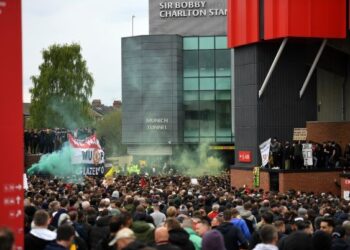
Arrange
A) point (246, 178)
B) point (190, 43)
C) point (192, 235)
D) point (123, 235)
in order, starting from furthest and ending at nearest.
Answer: point (190, 43)
point (246, 178)
point (192, 235)
point (123, 235)

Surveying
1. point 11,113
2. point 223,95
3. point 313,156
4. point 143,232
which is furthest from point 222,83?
point 11,113

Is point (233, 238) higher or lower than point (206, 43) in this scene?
lower

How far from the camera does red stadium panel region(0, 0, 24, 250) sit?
6414 mm

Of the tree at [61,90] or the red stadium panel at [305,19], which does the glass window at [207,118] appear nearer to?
the tree at [61,90]

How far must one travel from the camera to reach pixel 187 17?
6744cm

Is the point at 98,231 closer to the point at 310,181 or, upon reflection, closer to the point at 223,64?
the point at 310,181

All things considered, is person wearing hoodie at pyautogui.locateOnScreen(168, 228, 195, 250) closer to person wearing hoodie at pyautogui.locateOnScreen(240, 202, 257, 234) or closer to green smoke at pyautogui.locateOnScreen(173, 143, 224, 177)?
person wearing hoodie at pyautogui.locateOnScreen(240, 202, 257, 234)

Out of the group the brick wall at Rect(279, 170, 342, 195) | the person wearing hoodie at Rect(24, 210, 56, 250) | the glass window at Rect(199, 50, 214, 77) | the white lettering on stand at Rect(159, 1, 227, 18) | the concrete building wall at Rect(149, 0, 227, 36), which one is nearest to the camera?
the person wearing hoodie at Rect(24, 210, 56, 250)

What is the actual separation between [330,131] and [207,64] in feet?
89.3

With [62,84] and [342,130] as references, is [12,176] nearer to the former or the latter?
[342,130]

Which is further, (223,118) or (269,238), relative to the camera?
(223,118)

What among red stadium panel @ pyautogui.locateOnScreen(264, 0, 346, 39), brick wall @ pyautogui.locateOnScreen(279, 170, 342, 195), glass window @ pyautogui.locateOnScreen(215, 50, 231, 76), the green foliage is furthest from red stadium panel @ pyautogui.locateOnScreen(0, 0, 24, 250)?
the green foliage

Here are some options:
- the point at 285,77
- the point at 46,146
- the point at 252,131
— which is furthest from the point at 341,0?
the point at 46,146

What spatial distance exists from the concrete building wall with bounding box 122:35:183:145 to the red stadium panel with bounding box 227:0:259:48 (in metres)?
24.2
